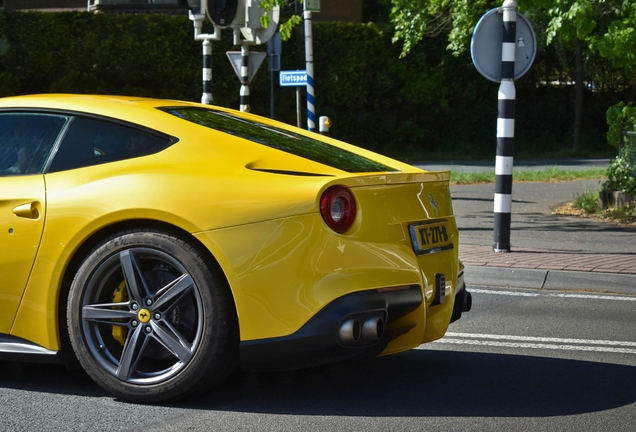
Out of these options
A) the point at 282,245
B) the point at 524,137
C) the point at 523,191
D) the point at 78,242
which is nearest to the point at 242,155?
the point at 282,245

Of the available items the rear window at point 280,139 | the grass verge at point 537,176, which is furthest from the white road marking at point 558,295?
the grass verge at point 537,176

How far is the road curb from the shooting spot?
25.5ft

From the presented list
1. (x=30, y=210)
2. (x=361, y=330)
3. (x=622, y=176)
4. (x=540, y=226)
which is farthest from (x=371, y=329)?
(x=622, y=176)

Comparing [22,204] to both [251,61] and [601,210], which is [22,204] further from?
[251,61]

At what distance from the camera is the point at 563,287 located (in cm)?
786

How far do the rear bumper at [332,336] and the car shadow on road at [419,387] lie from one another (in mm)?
264

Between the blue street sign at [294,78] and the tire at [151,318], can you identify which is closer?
the tire at [151,318]

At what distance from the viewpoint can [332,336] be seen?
4113mm

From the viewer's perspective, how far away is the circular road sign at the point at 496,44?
9195mm

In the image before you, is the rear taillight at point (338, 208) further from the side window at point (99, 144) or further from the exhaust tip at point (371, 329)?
the side window at point (99, 144)

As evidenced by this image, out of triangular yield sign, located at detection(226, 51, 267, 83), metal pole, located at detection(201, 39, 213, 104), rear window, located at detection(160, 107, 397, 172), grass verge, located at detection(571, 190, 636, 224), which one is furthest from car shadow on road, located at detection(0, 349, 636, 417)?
triangular yield sign, located at detection(226, 51, 267, 83)

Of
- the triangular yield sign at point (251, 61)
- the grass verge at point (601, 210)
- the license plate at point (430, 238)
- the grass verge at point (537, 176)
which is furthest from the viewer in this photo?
the grass verge at point (537, 176)

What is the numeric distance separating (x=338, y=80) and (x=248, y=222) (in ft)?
82.4

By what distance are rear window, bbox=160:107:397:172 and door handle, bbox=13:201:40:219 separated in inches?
29.7
